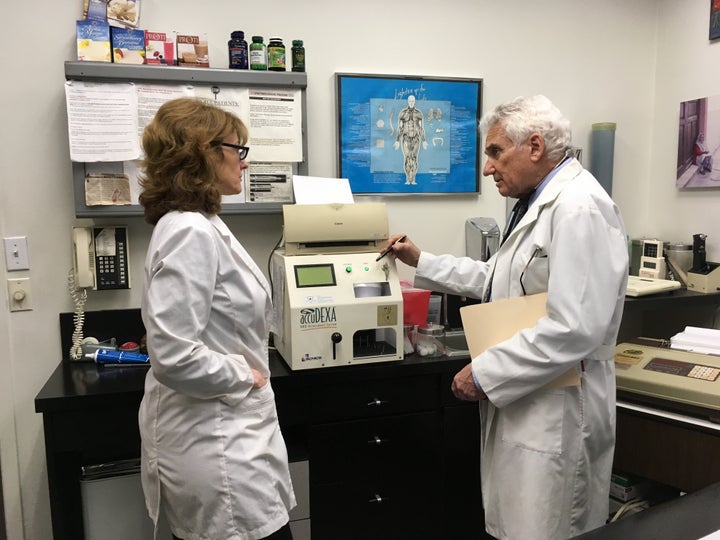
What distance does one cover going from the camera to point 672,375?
76.6 inches

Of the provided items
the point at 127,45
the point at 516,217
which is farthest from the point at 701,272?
the point at 127,45

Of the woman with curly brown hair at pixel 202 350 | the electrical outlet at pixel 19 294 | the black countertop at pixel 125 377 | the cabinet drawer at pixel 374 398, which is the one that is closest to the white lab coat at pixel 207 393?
the woman with curly brown hair at pixel 202 350

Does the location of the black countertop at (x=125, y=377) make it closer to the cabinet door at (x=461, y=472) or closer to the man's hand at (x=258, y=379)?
the cabinet door at (x=461, y=472)

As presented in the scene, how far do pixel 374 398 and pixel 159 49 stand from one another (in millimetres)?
1445

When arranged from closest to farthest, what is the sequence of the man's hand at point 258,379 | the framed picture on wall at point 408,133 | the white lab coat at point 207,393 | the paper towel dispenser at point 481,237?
1. the white lab coat at point 207,393
2. the man's hand at point 258,379
3. the framed picture on wall at point 408,133
4. the paper towel dispenser at point 481,237

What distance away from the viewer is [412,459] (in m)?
2.02

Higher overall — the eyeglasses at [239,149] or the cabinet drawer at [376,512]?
the eyeglasses at [239,149]

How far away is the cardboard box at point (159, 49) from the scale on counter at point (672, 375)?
6.43 ft

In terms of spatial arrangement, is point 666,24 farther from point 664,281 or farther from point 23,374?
point 23,374

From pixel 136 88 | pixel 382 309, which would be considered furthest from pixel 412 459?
pixel 136 88

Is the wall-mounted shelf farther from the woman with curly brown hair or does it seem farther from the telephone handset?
the woman with curly brown hair

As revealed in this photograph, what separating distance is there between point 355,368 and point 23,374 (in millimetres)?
1225

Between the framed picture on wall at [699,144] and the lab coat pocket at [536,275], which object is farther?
the framed picture on wall at [699,144]

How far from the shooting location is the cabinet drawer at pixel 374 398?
191cm
